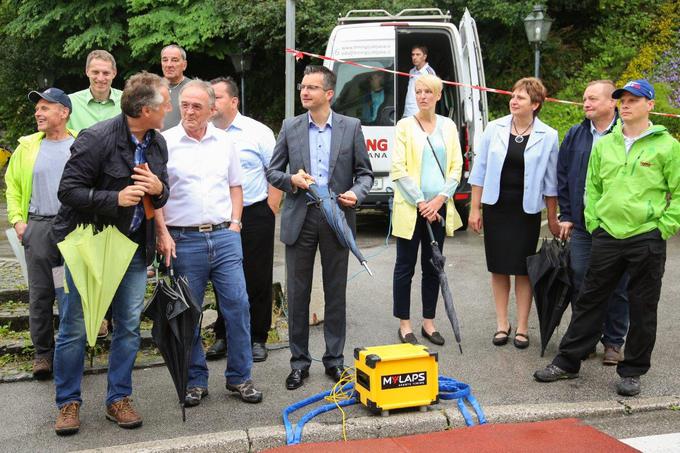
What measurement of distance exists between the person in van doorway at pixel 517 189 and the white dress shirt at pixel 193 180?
220 centimetres

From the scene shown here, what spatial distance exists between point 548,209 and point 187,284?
9.53 ft

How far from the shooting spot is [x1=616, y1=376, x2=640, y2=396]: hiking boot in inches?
199

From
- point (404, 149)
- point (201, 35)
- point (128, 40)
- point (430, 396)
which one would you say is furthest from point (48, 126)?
point (128, 40)

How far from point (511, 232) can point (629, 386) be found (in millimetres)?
1522

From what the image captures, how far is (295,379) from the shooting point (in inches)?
207

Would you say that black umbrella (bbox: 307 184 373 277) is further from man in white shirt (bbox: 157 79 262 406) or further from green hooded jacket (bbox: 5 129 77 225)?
green hooded jacket (bbox: 5 129 77 225)

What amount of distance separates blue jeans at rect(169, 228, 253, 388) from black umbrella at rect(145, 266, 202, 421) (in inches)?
10.4

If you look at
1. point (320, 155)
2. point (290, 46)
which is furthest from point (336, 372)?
point (290, 46)

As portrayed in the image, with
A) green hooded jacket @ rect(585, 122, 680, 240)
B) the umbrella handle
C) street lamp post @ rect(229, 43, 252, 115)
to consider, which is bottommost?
the umbrella handle

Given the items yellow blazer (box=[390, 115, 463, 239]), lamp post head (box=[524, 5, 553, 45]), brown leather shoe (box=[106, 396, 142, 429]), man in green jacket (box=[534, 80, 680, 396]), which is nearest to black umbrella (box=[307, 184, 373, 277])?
yellow blazer (box=[390, 115, 463, 239])

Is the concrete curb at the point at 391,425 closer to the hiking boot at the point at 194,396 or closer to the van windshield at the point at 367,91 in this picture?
the hiking boot at the point at 194,396

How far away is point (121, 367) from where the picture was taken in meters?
4.70

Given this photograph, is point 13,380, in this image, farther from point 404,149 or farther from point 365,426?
point 404,149

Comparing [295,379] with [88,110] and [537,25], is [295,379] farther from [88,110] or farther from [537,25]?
[537,25]
